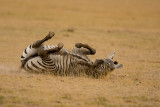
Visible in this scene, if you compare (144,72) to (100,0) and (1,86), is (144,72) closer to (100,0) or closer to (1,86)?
(1,86)

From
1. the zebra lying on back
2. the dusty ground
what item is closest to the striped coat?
the zebra lying on back

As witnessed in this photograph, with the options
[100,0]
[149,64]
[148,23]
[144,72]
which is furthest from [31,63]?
[100,0]

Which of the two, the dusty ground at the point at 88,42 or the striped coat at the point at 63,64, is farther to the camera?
the striped coat at the point at 63,64

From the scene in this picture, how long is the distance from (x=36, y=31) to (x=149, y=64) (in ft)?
24.3

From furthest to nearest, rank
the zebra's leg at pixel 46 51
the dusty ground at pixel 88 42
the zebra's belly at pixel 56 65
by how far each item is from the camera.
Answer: the zebra's belly at pixel 56 65 → the zebra's leg at pixel 46 51 → the dusty ground at pixel 88 42

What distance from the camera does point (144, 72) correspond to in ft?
28.8

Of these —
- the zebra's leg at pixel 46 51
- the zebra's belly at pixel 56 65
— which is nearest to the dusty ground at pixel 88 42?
the zebra's belly at pixel 56 65

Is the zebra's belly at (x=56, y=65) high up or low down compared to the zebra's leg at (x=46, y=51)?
down

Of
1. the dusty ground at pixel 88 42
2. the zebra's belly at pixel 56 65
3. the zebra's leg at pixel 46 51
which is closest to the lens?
the dusty ground at pixel 88 42

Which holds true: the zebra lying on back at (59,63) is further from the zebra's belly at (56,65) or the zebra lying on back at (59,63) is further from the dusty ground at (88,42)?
the dusty ground at (88,42)

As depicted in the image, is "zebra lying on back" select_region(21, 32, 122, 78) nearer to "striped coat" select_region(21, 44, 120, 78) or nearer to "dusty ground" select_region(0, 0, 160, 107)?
"striped coat" select_region(21, 44, 120, 78)

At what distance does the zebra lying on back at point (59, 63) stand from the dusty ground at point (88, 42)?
0.68 ft

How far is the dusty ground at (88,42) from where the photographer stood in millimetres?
6094

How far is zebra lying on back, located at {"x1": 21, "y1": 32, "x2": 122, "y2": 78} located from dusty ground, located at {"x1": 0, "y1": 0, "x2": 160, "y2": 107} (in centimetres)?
21
